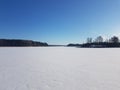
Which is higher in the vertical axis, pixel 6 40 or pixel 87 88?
pixel 6 40

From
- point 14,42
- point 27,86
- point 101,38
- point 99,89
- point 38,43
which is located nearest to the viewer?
point 99,89

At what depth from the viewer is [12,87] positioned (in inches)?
105

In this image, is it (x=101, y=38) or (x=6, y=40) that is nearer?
(x=101, y=38)

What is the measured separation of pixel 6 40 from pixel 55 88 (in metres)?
72.4

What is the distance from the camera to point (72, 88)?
262cm

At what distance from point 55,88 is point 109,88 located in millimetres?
1259

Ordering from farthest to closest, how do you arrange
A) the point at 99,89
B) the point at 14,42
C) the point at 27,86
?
the point at 14,42
the point at 27,86
the point at 99,89

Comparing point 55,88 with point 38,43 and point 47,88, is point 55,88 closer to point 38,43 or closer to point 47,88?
point 47,88

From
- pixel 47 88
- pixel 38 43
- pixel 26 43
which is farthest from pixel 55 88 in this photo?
pixel 38 43

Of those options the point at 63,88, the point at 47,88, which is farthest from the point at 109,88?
the point at 47,88

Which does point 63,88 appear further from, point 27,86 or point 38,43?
point 38,43

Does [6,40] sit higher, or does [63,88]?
[6,40]

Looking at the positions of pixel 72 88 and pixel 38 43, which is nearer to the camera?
pixel 72 88

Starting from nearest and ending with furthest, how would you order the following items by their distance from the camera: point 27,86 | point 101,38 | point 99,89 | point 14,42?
point 99,89, point 27,86, point 101,38, point 14,42
